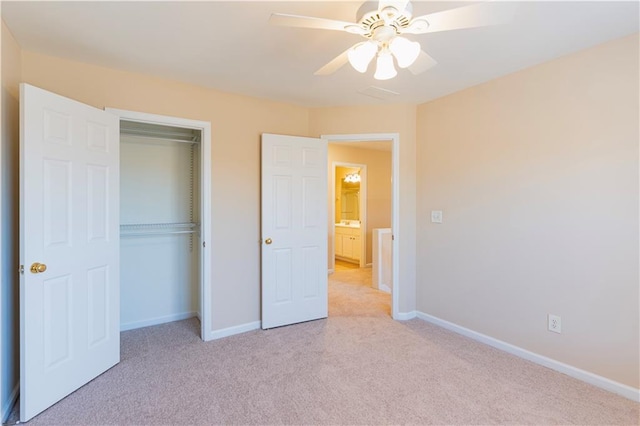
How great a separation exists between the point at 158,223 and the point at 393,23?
3.01 metres

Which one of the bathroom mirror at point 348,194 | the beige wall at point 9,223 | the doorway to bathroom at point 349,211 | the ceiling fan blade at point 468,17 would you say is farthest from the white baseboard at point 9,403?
the bathroom mirror at point 348,194

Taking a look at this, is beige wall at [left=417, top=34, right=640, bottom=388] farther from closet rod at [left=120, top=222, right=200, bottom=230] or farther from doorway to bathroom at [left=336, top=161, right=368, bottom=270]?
doorway to bathroom at [left=336, top=161, right=368, bottom=270]

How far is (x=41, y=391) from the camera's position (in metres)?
1.92

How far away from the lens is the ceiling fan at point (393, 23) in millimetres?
1327

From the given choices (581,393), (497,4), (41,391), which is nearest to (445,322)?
(581,393)

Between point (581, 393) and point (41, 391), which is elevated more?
point (41, 391)

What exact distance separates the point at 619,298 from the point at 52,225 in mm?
3703

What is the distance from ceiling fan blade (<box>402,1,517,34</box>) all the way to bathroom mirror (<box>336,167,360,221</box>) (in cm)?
612

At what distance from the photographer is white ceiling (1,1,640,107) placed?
1800mm

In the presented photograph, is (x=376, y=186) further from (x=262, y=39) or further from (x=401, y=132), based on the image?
(x=262, y=39)

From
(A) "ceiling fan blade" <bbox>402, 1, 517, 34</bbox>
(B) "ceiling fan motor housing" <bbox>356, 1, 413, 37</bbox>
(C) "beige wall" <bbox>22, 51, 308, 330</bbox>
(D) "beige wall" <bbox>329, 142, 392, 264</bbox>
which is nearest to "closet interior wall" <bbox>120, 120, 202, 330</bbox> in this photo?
(C) "beige wall" <bbox>22, 51, 308, 330</bbox>

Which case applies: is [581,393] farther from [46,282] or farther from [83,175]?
[83,175]

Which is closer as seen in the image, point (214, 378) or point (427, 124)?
point (214, 378)

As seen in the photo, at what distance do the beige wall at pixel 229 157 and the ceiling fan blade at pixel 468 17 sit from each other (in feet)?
6.79
